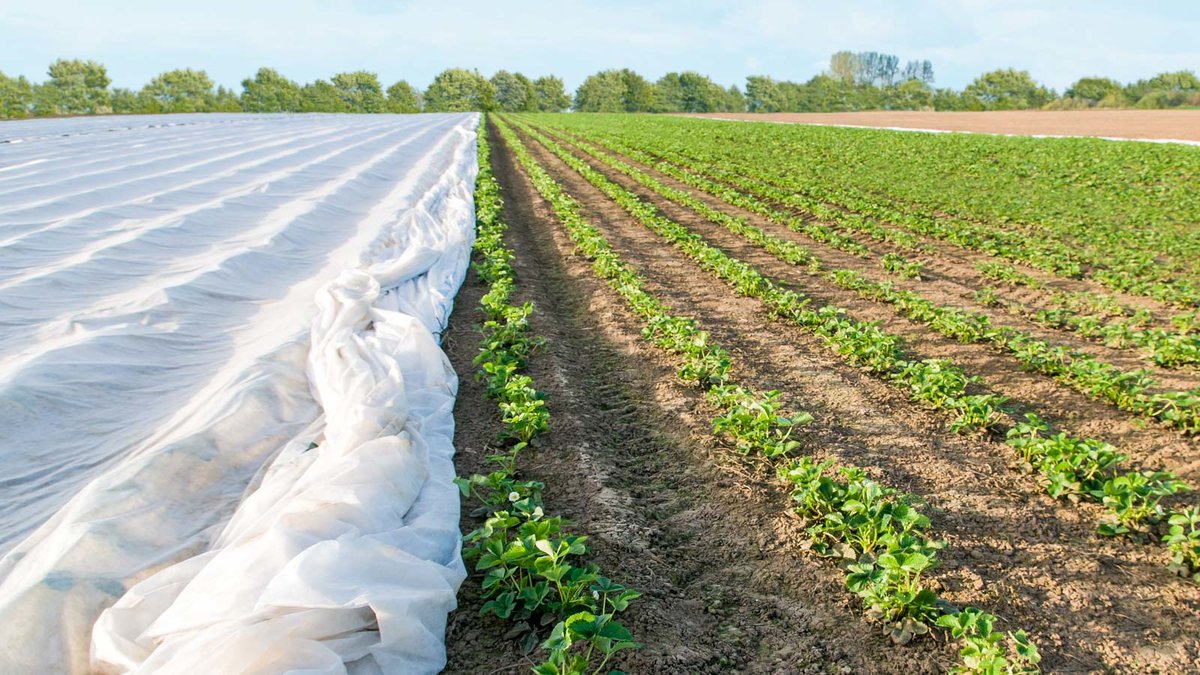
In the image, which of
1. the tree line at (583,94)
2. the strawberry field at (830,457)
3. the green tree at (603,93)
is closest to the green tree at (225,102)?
the tree line at (583,94)

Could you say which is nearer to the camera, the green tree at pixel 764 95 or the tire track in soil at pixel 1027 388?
the tire track in soil at pixel 1027 388

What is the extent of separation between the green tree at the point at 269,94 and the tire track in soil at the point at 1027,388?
248 ft

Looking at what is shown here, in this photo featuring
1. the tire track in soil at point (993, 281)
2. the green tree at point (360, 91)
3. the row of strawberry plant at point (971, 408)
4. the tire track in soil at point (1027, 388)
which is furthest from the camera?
the green tree at point (360, 91)

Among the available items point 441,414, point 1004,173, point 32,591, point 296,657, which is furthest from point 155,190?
point 1004,173

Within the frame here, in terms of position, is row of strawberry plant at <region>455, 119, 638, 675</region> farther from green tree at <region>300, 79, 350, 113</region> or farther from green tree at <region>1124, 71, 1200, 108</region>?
green tree at <region>300, 79, 350, 113</region>

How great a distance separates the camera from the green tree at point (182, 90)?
63344mm

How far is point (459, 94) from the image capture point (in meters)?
83.6

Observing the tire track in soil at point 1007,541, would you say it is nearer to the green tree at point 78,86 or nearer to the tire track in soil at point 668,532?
the tire track in soil at point 668,532

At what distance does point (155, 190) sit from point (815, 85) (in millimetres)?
91156

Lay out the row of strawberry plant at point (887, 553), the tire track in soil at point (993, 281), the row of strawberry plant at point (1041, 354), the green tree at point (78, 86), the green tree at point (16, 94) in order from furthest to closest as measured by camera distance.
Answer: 1. the green tree at point (78, 86)
2. the green tree at point (16, 94)
3. the tire track in soil at point (993, 281)
4. the row of strawberry plant at point (1041, 354)
5. the row of strawberry plant at point (887, 553)

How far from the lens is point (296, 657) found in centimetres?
218

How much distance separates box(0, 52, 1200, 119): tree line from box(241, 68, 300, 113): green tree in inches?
4.2

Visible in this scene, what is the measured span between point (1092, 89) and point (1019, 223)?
215ft

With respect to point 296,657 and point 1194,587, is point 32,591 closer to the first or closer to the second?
point 296,657
